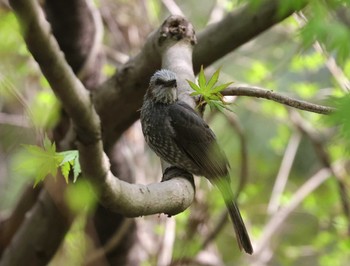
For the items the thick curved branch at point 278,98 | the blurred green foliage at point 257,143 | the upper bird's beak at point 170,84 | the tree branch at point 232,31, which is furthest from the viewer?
the blurred green foliage at point 257,143

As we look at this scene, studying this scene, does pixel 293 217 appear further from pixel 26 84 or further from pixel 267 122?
pixel 26 84

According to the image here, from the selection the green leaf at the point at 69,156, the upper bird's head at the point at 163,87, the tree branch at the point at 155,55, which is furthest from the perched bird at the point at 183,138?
the green leaf at the point at 69,156

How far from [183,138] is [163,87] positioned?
0.83ft

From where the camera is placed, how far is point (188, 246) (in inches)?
158

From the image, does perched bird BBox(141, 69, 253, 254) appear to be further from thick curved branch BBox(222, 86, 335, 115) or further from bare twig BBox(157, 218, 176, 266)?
bare twig BBox(157, 218, 176, 266)

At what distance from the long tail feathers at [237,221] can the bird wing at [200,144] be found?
52 mm

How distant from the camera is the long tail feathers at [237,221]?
105 inches

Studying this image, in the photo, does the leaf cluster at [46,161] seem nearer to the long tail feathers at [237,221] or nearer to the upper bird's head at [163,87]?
the upper bird's head at [163,87]

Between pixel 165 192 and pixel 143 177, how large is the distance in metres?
2.80

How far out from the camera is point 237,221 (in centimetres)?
269

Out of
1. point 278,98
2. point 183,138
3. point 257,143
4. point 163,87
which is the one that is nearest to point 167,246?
point 183,138

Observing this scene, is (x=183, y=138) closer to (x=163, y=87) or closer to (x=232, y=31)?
(x=163, y=87)

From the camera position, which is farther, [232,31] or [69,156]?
[232,31]

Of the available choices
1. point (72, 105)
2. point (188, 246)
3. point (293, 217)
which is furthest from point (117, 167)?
point (293, 217)
